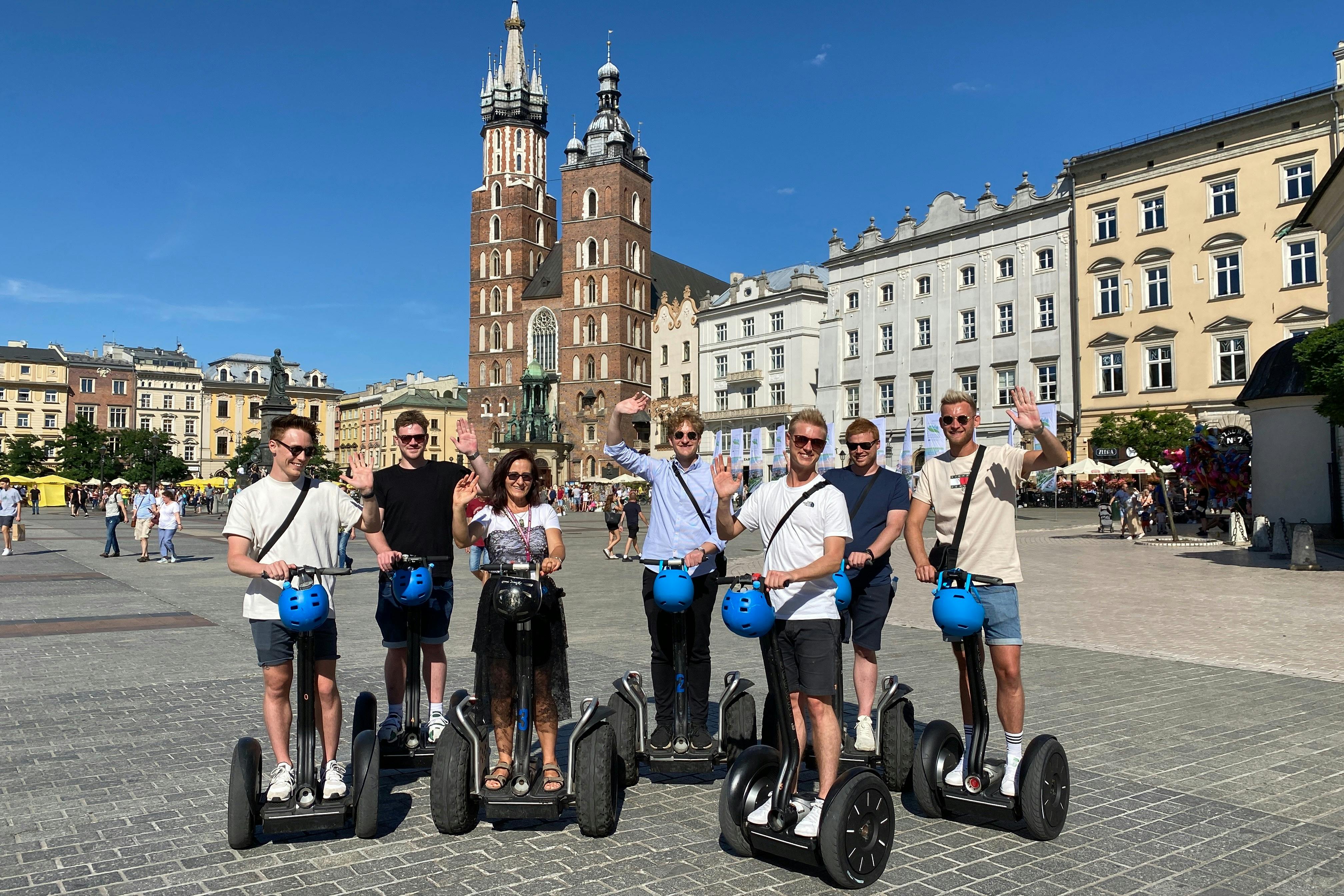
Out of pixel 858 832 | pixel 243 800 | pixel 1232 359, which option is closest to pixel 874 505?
pixel 858 832

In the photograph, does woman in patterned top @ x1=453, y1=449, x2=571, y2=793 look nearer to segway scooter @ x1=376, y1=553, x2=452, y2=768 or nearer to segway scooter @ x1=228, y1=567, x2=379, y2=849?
segway scooter @ x1=376, y1=553, x2=452, y2=768

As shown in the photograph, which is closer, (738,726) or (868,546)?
(868,546)

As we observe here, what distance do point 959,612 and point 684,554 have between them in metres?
1.65

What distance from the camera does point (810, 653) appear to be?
4.25 metres

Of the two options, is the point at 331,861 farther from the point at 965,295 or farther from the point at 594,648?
the point at 965,295

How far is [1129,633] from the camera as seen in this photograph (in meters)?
10.7

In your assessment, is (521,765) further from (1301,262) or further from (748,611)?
(1301,262)

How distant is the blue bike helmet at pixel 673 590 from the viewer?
4801 millimetres

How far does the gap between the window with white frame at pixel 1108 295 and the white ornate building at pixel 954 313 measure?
4.48 feet

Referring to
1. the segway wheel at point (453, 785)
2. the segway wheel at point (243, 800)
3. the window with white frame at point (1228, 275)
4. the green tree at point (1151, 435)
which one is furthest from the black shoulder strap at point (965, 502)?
the window with white frame at point (1228, 275)

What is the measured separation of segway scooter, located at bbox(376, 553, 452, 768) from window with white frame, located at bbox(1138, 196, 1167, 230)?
45.6 meters

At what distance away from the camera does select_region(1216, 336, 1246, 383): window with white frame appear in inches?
1625

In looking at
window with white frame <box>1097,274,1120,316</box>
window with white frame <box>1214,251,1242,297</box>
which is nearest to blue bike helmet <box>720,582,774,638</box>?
window with white frame <box>1214,251,1242,297</box>

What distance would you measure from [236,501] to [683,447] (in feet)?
7.44
